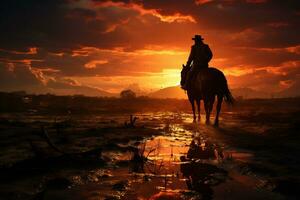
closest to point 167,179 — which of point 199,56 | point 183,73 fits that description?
point 199,56

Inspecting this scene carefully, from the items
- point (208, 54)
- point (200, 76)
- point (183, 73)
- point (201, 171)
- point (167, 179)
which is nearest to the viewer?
point (167, 179)

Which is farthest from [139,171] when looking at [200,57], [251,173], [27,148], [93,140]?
[200,57]

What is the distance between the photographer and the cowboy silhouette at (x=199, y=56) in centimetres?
1731

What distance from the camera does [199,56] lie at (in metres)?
17.3

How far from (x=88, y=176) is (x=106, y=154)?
232 centimetres

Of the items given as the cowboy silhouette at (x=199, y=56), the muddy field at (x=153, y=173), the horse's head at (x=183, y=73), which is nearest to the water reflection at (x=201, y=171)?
the muddy field at (x=153, y=173)

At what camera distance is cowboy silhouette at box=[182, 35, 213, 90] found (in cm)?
1731

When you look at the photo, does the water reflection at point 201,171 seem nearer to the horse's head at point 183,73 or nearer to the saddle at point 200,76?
the saddle at point 200,76

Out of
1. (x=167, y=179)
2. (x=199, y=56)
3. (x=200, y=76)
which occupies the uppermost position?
(x=199, y=56)

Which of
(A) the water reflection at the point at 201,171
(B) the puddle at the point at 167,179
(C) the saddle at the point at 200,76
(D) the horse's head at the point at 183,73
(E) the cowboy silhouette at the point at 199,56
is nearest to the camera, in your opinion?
(B) the puddle at the point at 167,179

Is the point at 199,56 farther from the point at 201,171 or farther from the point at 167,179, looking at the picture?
the point at 167,179

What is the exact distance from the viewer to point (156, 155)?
7965 mm

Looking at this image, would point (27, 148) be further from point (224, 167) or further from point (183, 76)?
point (183, 76)

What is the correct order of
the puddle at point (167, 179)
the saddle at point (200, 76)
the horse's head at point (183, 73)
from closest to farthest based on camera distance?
the puddle at point (167, 179) < the saddle at point (200, 76) < the horse's head at point (183, 73)
